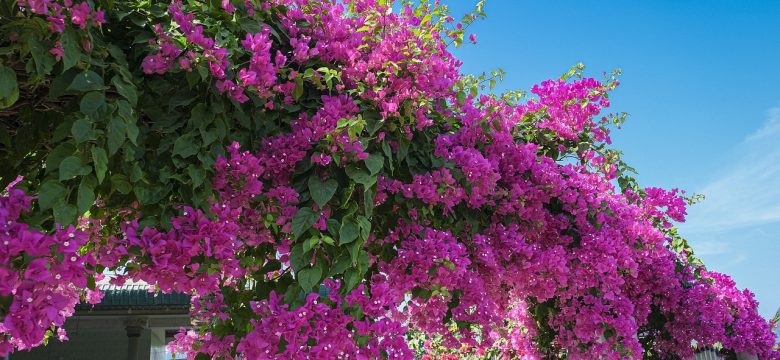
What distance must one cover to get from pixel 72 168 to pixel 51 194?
0.31 feet

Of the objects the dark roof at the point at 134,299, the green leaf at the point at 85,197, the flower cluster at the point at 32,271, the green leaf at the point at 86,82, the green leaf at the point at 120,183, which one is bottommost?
the flower cluster at the point at 32,271

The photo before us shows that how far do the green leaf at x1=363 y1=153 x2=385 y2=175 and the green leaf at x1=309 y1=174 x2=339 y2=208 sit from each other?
0.47ft

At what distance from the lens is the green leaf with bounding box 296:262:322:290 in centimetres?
210

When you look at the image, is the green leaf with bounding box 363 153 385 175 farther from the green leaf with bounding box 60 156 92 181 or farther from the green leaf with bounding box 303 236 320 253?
the green leaf with bounding box 60 156 92 181

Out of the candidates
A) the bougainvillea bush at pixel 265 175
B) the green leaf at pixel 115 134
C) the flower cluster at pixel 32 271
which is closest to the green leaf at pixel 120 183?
the bougainvillea bush at pixel 265 175

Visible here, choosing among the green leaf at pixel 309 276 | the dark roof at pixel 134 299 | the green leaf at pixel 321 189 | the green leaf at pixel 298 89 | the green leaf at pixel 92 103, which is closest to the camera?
the green leaf at pixel 92 103

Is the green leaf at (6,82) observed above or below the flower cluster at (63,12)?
below

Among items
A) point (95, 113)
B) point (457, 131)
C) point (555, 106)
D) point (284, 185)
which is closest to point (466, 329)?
point (457, 131)

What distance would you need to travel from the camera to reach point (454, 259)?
2.64m

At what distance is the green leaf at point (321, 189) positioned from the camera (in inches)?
87.0

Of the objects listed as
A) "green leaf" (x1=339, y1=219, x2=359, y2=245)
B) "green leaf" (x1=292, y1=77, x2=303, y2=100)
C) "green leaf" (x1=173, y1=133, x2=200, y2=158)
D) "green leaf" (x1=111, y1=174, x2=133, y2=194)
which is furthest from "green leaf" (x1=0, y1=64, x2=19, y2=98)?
"green leaf" (x1=339, y1=219, x2=359, y2=245)

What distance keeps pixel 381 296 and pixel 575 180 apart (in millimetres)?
1966

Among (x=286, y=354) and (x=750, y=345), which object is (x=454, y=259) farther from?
(x=750, y=345)

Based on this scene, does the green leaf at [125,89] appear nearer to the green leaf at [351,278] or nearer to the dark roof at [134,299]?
the green leaf at [351,278]
